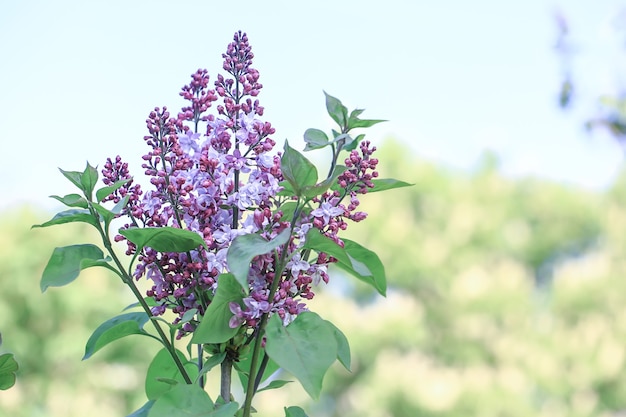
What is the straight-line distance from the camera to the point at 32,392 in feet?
22.5

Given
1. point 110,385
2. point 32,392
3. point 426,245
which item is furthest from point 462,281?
point 32,392

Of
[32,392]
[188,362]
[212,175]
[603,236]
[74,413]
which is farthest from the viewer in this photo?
[603,236]

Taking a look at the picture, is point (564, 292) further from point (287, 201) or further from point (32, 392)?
point (287, 201)

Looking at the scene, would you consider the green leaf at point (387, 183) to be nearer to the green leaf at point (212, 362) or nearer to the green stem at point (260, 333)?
the green stem at point (260, 333)

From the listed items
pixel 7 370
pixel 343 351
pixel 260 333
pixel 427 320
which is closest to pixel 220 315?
pixel 260 333

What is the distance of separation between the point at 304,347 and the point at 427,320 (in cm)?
760

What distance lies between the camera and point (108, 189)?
0.74 m

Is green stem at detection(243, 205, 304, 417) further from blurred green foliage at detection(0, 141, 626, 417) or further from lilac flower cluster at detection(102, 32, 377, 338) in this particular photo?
blurred green foliage at detection(0, 141, 626, 417)

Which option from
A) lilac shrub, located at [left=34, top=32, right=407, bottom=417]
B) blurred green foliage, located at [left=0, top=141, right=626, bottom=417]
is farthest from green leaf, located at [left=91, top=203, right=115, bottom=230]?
blurred green foliage, located at [left=0, top=141, right=626, bottom=417]

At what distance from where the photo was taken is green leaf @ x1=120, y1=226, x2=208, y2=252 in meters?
0.69

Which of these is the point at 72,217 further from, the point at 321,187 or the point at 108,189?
the point at 321,187

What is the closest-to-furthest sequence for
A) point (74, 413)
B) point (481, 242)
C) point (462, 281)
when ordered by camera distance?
1. point (74, 413)
2. point (462, 281)
3. point (481, 242)

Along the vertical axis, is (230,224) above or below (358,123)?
below

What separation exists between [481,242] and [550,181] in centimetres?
171
